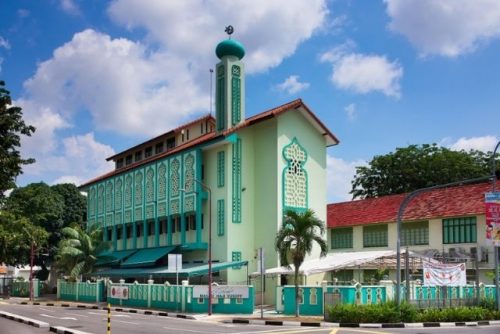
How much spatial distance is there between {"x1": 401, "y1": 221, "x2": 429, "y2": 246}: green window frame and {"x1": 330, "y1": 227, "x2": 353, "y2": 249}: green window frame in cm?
526

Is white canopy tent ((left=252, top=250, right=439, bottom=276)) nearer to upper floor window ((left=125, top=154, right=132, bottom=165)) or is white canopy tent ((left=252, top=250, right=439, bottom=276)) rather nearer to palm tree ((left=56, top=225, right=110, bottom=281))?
palm tree ((left=56, top=225, right=110, bottom=281))

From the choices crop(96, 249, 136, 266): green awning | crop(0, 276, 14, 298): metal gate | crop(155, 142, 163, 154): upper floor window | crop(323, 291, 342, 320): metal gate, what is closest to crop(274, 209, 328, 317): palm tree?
crop(323, 291, 342, 320): metal gate

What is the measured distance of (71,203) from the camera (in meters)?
73.0

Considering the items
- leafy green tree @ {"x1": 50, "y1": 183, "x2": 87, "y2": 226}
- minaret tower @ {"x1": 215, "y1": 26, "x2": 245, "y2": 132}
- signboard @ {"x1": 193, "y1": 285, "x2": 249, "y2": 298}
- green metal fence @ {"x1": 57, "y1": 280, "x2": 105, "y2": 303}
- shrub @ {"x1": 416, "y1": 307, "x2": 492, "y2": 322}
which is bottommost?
green metal fence @ {"x1": 57, "y1": 280, "x2": 105, "y2": 303}

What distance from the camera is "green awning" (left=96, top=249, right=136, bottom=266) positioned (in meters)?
51.1

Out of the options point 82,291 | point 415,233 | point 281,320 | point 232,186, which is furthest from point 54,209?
point 281,320

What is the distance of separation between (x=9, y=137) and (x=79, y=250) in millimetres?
25557

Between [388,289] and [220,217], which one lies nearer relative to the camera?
[388,289]

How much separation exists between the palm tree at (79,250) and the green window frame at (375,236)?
20.3 m

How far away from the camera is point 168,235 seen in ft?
151

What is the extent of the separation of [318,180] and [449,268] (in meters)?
17.1

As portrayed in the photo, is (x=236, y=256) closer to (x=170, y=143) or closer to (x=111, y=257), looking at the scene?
(x=170, y=143)

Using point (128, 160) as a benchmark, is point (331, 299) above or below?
below

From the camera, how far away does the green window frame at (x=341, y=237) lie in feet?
166
